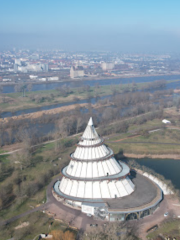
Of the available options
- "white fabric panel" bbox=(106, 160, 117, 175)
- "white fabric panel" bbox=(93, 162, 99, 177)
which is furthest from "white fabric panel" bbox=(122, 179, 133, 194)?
"white fabric panel" bbox=(93, 162, 99, 177)

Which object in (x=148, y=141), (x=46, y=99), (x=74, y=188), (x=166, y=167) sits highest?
(x=74, y=188)

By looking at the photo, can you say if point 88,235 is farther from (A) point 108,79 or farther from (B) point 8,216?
(A) point 108,79

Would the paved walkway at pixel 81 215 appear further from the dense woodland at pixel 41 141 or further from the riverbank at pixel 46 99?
the riverbank at pixel 46 99

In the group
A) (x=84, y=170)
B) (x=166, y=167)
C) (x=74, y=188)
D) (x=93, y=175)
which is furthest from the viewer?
(x=166, y=167)

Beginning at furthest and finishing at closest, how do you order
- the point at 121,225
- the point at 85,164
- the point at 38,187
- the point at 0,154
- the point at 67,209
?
the point at 0,154
the point at 38,187
the point at 85,164
the point at 67,209
the point at 121,225

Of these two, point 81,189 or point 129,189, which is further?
point 129,189

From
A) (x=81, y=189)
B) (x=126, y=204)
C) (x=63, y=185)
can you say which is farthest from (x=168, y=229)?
(x=63, y=185)

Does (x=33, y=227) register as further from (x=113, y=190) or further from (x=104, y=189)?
(x=113, y=190)

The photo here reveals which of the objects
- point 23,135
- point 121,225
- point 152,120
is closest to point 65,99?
point 152,120
